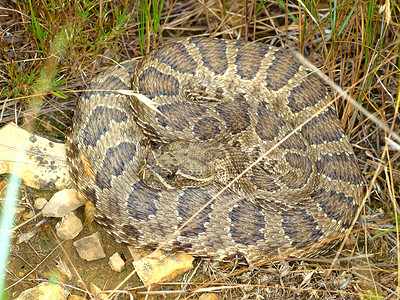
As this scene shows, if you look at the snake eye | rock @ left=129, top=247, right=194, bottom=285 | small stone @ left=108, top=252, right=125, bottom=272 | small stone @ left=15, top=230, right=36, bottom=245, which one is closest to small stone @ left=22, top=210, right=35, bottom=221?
small stone @ left=15, top=230, right=36, bottom=245

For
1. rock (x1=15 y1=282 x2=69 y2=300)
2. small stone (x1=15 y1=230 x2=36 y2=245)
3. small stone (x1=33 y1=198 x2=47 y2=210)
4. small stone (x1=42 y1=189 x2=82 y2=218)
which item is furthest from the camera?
small stone (x1=33 y1=198 x2=47 y2=210)

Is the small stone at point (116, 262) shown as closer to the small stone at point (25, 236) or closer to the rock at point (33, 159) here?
the small stone at point (25, 236)

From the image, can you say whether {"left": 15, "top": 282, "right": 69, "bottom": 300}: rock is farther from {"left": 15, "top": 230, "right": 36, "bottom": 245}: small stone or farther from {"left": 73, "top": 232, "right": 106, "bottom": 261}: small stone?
{"left": 15, "top": 230, "right": 36, "bottom": 245}: small stone

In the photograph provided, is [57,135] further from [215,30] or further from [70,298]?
[215,30]

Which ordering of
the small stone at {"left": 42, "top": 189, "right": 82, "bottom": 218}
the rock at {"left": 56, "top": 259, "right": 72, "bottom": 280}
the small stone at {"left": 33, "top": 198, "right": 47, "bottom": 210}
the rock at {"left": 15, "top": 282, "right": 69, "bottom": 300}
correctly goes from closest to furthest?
the rock at {"left": 15, "top": 282, "right": 69, "bottom": 300} → the rock at {"left": 56, "top": 259, "right": 72, "bottom": 280} → the small stone at {"left": 42, "top": 189, "right": 82, "bottom": 218} → the small stone at {"left": 33, "top": 198, "right": 47, "bottom": 210}

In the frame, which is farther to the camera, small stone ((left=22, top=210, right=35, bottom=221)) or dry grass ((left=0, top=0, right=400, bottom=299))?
small stone ((left=22, top=210, right=35, bottom=221))

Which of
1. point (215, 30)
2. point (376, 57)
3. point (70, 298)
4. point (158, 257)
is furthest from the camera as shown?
point (215, 30)

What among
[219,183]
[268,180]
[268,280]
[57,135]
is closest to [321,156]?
[268,180]
